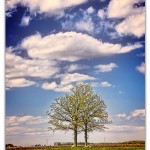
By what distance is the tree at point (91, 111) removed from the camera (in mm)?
2363

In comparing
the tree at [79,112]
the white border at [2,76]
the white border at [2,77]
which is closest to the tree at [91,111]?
the tree at [79,112]

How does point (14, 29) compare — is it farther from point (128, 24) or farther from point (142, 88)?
point (142, 88)

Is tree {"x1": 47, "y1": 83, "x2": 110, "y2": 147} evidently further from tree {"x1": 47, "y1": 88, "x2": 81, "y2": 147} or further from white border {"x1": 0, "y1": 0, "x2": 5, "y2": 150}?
white border {"x1": 0, "y1": 0, "x2": 5, "y2": 150}

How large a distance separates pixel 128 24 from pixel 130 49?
16cm

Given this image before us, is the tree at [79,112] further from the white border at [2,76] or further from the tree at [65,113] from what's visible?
the white border at [2,76]

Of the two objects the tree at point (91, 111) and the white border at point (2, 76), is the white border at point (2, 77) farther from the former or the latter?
the tree at point (91, 111)

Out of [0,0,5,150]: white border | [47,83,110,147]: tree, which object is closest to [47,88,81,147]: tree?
[47,83,110,147]: tree

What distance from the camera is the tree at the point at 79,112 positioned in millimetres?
2363

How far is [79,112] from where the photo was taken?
240 cm

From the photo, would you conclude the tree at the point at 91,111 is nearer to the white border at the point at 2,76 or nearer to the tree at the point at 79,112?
the tree at the point at 79,112

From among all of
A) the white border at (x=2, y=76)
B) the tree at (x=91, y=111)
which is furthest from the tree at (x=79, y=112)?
the white border at (x=2, y=76)

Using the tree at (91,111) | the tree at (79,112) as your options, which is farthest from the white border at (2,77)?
the tree at (91,111)

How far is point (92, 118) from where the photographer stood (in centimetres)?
240

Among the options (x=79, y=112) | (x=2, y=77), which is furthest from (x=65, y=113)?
(x=2, y=77)
